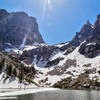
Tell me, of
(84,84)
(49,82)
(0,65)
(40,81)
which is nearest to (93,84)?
(84,84)

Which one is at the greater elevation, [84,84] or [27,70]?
[27,70]

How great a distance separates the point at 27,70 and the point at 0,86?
347 feet

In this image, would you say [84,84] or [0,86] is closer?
[0,86]

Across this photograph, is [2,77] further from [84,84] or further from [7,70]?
[84,84]

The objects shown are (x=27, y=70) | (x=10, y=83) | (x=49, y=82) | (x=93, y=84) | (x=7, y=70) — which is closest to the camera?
(x=10, y=83)

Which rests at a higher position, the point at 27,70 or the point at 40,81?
the point at 27,70

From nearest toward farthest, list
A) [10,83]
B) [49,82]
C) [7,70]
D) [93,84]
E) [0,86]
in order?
[0,86]
[10,83]
[7,70]
[93,84]
[49,82]

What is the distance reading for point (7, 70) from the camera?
109 meters

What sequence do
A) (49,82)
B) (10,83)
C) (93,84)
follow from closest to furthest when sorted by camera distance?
(10,83)
(93,84)
(49,82)

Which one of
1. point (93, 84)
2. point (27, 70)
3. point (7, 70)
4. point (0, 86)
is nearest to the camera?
point (0, 86)

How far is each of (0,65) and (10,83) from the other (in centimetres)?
2269

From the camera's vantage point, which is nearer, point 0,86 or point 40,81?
point 0,86

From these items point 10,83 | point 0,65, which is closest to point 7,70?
point 0,65

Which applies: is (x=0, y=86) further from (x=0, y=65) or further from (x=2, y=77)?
(x=0, y=65)
